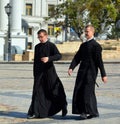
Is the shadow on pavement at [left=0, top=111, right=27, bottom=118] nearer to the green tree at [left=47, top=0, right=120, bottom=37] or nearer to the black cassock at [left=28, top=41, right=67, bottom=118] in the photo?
the black cassock at [left=28, top=41, right=67, bottom=118]

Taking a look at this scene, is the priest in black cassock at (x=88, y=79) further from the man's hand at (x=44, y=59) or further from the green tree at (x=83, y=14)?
the green tree at (x=83, y=14)

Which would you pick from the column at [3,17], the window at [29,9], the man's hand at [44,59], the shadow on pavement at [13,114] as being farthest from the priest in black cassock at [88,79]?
the window at [29,9]

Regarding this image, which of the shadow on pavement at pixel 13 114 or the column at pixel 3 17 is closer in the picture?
the shadow on pavement at pixel 13 114

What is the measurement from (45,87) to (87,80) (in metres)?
0.84

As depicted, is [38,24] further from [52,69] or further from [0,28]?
[52,69]

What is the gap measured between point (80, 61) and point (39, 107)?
3.97 feet

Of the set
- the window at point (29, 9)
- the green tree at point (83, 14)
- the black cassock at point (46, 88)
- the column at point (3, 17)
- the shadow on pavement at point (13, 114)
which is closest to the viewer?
the black cassock at point (46, 88)

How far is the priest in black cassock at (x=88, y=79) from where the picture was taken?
1021cm

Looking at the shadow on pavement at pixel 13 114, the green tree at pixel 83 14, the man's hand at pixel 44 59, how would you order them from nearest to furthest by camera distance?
the man's hand at pixel 44 59
the shadow on pavement at pixel 13 114
the green tree at pixel 83 14

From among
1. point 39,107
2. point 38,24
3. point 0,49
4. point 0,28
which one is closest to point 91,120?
point 39,107

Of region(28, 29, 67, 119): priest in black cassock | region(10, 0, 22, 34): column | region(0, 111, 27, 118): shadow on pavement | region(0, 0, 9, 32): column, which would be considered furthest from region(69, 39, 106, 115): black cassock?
region(0, 0, 9, 32): column

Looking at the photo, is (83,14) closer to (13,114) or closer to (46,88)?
(13,114)

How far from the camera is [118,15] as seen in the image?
58.8 m

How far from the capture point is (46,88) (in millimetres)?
10484
